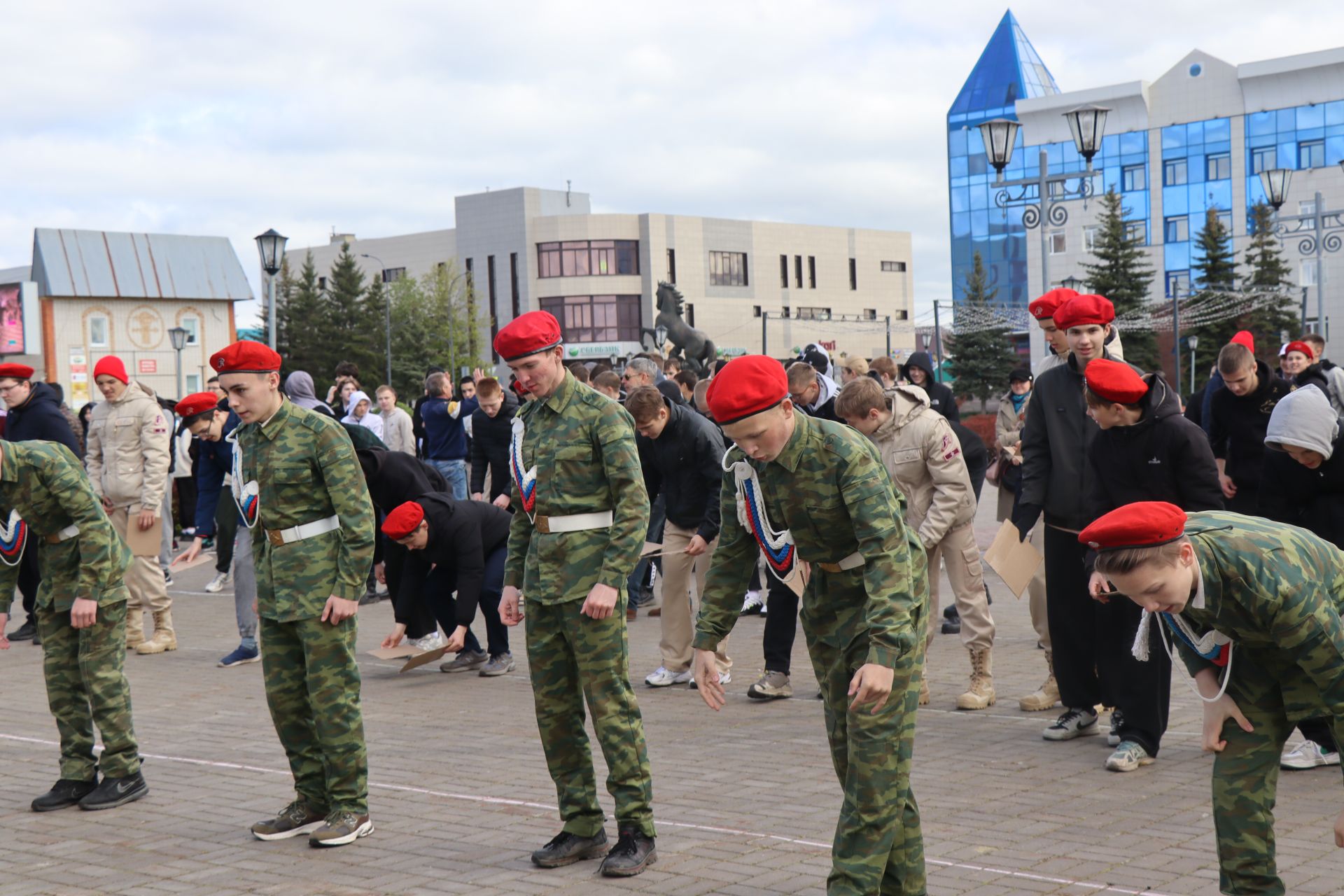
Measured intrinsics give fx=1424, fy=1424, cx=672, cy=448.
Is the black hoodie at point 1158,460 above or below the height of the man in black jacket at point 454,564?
above

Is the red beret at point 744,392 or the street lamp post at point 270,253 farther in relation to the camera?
the street lamp post at point 270,253

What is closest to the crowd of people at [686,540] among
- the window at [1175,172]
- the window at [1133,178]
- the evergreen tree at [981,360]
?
the evergreen tree at [981,360]

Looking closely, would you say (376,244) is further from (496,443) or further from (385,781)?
(385,781)

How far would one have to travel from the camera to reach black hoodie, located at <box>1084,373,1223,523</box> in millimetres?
6625

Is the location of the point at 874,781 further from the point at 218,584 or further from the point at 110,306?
the point at 110,306

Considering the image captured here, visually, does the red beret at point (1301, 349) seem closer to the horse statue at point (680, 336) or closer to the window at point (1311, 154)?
the horse statue at point (680, 336)

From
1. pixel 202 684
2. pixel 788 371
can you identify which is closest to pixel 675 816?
pixel 788 371

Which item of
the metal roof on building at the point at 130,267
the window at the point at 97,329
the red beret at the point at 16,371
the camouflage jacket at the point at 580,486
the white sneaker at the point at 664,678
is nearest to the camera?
the camouflage jacket at the point at 580,486

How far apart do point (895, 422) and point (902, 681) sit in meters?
4.42

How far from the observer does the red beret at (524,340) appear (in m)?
5.71

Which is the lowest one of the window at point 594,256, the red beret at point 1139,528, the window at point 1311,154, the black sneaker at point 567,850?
the black sneaker at point 567,850

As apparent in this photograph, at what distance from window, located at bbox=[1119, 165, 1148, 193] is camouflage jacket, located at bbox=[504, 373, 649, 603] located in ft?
259

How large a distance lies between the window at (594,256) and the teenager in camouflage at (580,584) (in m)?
88.6

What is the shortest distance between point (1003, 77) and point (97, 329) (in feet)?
194
